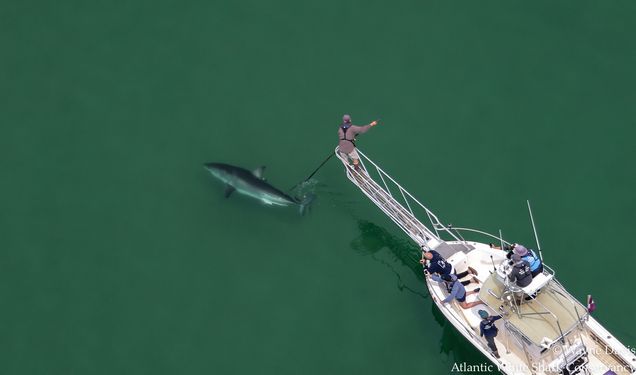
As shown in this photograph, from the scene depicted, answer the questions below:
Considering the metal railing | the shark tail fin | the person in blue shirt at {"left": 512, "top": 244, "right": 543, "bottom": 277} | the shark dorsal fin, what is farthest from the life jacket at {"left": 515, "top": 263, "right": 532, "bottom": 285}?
the shark dorsal fin

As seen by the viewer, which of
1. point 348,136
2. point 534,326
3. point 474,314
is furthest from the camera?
point 348,136

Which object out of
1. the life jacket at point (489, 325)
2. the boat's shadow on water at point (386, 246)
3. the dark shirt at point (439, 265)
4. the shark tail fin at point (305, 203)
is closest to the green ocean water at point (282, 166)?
the boat's shadow on water at point (386, 246)

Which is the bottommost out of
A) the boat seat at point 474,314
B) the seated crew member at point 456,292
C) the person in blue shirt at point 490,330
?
the person in blue shirt at point 490,330

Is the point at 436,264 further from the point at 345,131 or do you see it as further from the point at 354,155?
the point at 345,131

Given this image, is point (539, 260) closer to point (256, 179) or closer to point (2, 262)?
point (256, 179)

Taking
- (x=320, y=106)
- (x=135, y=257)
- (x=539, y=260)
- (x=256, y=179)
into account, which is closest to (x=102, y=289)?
(x=135, y=257)

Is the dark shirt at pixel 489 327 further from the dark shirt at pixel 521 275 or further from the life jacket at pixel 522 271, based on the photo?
the life jacket at pixel 522 271

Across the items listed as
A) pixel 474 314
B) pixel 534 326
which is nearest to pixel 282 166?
pixel 474 314
